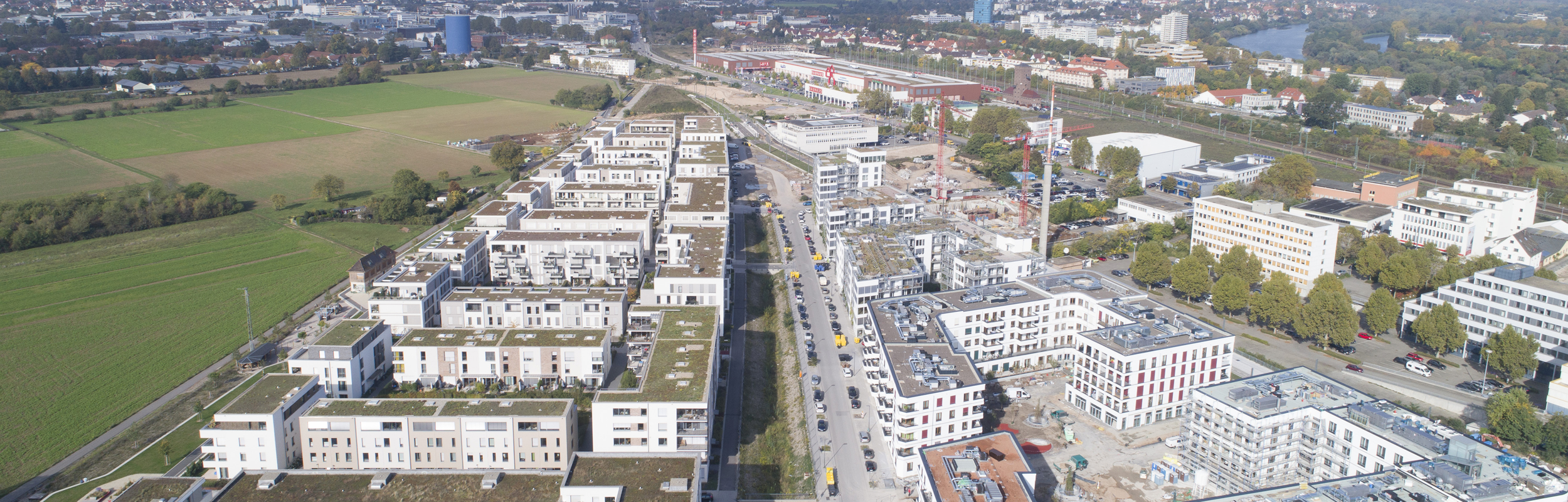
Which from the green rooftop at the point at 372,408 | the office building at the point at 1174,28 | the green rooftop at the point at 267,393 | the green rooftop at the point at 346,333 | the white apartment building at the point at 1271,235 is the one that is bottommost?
the green rooftop at the point at 372,408

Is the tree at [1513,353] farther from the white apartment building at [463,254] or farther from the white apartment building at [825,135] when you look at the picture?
the white apartment building at [825,135]

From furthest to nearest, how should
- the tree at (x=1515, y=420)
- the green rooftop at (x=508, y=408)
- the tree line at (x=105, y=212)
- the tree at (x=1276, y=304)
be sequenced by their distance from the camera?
the tree line at (x=105, y=212)
the tree at (x=1276, y=304)
the tree at (x=1515, y=420)
the green rooftop at (x=508, y=408)

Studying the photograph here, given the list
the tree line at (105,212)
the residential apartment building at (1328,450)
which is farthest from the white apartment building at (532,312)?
the tree line at (105,212)

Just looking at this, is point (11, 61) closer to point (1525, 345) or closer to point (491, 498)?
point (491, 498)

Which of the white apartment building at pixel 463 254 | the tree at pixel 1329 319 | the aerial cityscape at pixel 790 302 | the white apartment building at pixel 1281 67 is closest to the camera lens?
the aerial cityscape at pixel 790 302

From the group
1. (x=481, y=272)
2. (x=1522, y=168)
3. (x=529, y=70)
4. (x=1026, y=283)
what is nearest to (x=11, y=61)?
(x=529, y=70)

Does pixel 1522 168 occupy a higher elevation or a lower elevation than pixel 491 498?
higher

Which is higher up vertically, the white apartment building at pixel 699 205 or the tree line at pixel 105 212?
the white apartment building at pixel 699 205

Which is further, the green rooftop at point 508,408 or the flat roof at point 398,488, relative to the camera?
the green rooftop at point 508,408
